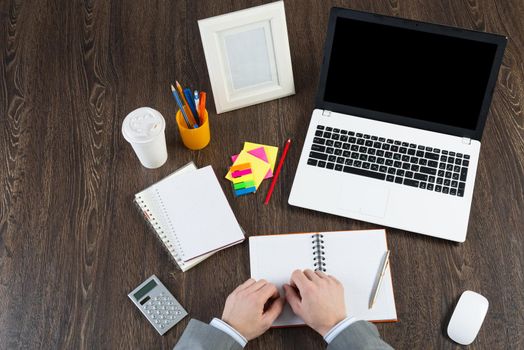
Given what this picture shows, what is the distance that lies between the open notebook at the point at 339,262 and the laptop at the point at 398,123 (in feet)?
0.19

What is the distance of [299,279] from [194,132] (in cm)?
39

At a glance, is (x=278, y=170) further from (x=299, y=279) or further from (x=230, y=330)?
(x=230, y=330)

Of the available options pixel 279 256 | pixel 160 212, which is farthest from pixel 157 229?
pixel 279 256

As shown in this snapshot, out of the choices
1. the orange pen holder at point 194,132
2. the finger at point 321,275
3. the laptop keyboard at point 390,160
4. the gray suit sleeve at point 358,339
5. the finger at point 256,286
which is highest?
the orange pen holder at point 194,132

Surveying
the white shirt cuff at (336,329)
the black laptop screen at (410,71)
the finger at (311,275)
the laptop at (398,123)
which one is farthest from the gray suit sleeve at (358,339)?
the black laptop screen at (410,71)

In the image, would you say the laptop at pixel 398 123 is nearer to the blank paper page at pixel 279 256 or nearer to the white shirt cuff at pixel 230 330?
the blank paper page at pixel 279 256

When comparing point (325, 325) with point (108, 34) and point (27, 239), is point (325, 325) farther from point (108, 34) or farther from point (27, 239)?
point (108, 34)

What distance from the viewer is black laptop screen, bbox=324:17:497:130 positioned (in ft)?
3.41

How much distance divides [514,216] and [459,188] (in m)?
0.13

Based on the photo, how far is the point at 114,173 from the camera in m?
1.12

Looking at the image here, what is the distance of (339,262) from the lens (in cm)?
100

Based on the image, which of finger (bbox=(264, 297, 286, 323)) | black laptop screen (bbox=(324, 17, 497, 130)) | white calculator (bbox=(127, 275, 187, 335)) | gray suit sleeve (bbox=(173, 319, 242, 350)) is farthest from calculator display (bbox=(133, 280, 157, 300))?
black laptop screen (bbox=(324, 17, 497, 130))

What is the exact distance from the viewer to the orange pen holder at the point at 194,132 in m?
1.09

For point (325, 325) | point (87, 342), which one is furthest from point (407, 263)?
point (87, 342)
